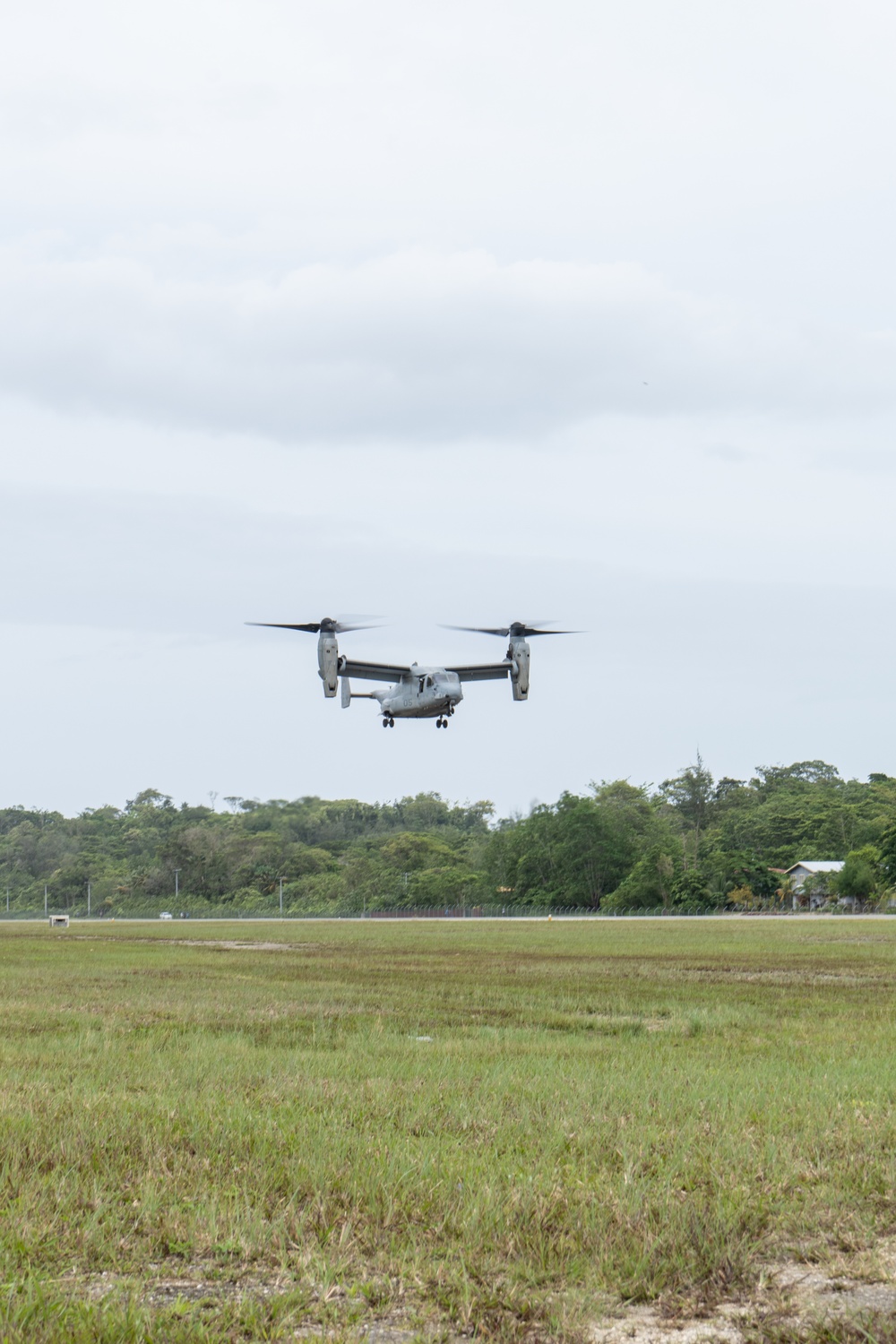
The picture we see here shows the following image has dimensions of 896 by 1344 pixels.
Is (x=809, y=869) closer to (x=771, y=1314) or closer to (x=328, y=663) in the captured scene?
(x=328, y=663)

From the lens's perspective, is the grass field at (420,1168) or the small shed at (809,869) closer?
the grass field at (420,1168)

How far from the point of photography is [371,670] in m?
58.7

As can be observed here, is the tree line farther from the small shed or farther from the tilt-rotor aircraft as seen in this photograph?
the tilt-rotor aircraft

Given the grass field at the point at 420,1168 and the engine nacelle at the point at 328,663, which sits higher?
the engine nacelle at the point at 328,663

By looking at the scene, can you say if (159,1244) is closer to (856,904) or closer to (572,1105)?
(572,1105)

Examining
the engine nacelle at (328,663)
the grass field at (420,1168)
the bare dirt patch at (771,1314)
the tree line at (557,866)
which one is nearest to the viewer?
the bare dirt patch at (771,1314)

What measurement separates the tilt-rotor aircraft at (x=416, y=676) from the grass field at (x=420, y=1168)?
1427 inches

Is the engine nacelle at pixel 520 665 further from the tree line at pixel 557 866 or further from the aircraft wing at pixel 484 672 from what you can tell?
the tree line at pixel 557 866

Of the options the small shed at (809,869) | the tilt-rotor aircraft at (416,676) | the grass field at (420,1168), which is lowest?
the small shed at (809,869)

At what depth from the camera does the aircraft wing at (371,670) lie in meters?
57.4

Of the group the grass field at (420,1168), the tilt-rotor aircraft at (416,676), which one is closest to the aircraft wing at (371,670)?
the tilt-rotor aircraft at (416,676)

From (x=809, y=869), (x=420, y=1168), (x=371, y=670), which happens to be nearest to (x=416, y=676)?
(x=371, y=670)

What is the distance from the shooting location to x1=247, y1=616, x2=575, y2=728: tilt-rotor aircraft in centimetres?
5547

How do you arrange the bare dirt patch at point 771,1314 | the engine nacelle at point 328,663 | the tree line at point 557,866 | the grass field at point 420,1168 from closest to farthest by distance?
the bare dirt patch at point 771,1314, the grass field at point 420,1168, the engine nacelle at point 328,663, the tree line at point 557,866
